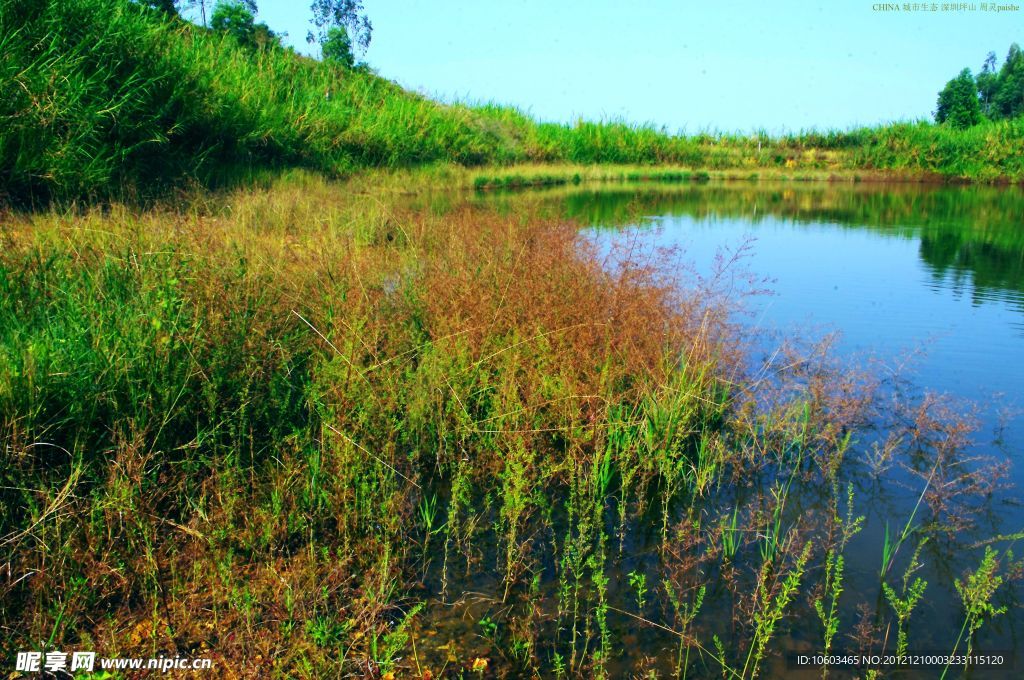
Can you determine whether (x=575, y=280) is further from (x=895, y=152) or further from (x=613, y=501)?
(x=895, y=152)

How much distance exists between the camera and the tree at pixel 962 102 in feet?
149

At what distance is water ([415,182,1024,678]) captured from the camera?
2.94 m

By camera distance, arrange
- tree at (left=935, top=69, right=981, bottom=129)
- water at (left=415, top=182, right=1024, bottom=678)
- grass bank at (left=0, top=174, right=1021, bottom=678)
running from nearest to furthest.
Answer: grass bank at (left=0, top=174, right=1021, bottom=678), water at (left=415, top=182, right=1024, bottom=678), tree at (left=935, top=69, right=981, bottom=129)

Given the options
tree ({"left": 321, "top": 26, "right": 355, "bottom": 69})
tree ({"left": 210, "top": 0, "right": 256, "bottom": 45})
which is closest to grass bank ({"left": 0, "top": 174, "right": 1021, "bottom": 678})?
tree ({"left": 210, "top": 0, "right": 256, "bottom": 45})

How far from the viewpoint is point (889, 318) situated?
24.3 ft

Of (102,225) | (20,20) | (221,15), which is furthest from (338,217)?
(221,15)

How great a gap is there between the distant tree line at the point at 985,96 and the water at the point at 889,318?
2923cm

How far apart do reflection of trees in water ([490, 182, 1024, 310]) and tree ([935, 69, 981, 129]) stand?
74.6ft

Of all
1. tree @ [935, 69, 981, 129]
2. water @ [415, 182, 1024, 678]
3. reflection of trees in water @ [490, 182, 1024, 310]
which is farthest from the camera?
tree @ [935, 69, 981, 129]

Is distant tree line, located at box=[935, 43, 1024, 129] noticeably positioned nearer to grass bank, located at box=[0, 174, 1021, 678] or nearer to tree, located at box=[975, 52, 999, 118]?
tree, located at box=[975, 52, 999, 118]

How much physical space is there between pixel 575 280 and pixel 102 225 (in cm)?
380

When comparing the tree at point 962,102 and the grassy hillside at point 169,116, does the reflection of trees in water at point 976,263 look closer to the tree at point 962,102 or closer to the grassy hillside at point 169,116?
the grassy hillside at point 169,116

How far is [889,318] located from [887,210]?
42.0 ft

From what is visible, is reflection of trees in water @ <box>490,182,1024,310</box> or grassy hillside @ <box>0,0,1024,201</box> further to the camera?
reflection of trees in water @ <box>490,182,1024,310</box>
